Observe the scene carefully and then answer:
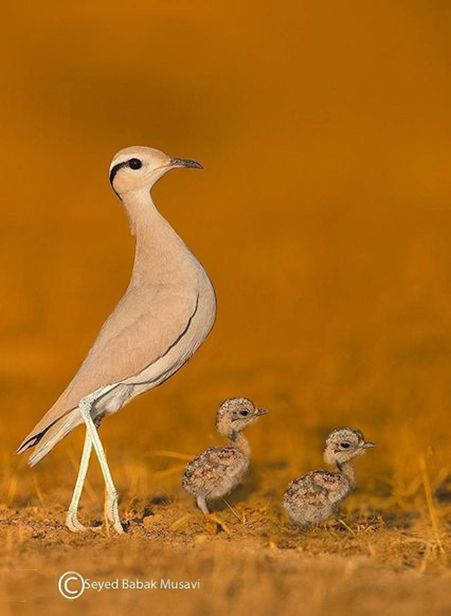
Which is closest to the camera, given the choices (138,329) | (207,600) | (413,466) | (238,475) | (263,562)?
(207,600)

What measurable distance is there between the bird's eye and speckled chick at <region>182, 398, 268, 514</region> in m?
1.50

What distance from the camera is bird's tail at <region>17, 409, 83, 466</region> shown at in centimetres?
782

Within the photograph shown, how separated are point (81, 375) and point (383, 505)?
1922mm

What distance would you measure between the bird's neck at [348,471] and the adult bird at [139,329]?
3.78ft

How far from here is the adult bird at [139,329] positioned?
25.0 feet

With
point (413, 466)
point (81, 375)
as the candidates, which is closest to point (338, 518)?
point (413, 466)

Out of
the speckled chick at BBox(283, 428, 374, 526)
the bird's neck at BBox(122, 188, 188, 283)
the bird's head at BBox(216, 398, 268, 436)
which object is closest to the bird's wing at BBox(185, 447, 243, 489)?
the bird's head at BBox(216, 398, 268, 436)

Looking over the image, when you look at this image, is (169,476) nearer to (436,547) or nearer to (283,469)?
(283,469)

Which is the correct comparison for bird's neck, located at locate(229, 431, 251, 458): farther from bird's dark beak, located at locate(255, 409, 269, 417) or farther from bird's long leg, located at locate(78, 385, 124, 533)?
bird's long leg, located at locate(78, 385, 124, 533)

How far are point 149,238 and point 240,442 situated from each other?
1.32 meters

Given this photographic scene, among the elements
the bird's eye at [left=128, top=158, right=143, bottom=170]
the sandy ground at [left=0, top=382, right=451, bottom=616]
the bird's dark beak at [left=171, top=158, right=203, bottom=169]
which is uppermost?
the bird's eye at [left=128, top=158, right=143, bottom=170]

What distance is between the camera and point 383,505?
8.48 meters

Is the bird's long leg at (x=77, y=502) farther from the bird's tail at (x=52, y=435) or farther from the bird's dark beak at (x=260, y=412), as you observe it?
the bird's dark beak at (x=260, y=412)

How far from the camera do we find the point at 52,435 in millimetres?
7844
